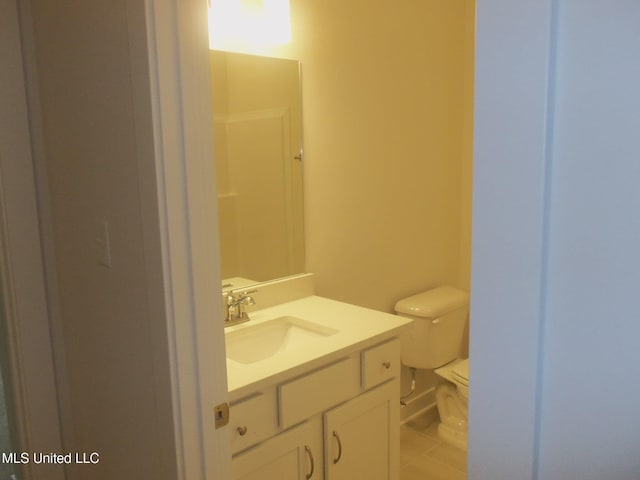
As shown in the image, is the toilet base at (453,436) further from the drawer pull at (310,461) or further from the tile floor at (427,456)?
the drawer pull at (310,461)

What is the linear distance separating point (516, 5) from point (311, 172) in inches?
68.4

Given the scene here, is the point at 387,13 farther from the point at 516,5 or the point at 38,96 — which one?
the point at 516,5

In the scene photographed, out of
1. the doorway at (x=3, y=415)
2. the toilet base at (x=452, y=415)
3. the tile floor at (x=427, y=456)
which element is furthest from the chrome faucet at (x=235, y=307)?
the toilet base at (x=452, y=415)

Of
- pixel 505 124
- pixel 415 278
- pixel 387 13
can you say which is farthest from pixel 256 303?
pixel 505 124

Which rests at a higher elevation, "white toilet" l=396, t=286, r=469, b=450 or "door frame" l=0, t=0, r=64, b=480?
"door frame" l=0, t=0, r=64, b=480

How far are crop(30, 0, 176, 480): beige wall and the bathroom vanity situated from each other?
0.86 feet

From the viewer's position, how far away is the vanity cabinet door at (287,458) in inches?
53.2

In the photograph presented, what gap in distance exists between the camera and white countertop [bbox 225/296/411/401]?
1358 mm

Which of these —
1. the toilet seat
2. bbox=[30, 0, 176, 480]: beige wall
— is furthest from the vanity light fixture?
the toilet seat

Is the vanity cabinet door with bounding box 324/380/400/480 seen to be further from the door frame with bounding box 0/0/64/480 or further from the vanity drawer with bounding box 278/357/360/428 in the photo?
the door frame with bounding box 0/0/64/480

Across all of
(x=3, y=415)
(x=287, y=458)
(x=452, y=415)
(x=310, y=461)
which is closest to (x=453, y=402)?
(x=452, y=415)

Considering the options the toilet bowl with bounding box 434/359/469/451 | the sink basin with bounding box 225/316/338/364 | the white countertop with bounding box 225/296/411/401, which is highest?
the white countertop with bounding box 225/296/411/401

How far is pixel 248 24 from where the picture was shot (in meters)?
1.90

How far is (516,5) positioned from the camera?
0.45 metres
